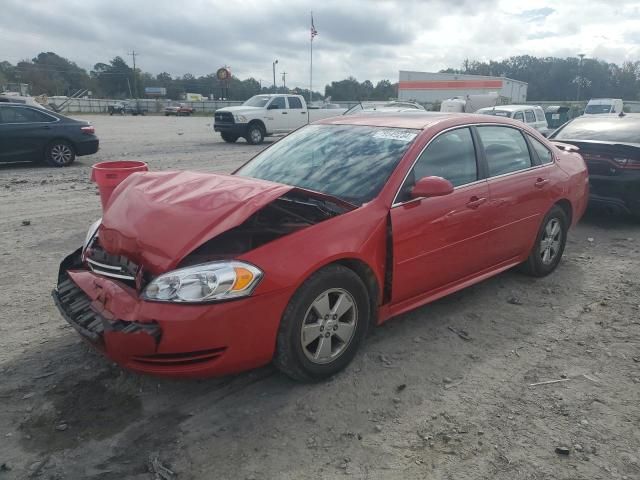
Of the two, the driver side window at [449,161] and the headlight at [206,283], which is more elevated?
the driver side window at [449,161]

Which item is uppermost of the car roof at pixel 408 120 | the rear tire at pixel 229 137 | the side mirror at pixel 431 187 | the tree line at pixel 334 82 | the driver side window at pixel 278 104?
the tree line at pixel 334 82

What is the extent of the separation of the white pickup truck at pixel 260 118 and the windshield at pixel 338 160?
15.0m

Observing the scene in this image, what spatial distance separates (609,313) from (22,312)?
4.83 m

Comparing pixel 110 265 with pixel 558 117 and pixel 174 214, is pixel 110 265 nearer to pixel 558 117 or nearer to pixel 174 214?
pixel 174 214

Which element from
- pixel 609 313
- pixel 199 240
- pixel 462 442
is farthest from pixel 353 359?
pixel 609 313

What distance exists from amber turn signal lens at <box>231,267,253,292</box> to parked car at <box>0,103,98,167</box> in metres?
11.4

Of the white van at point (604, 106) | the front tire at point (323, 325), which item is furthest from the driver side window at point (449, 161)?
the white van at point (604, 106)

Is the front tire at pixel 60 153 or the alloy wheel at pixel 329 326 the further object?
the front tire at pixel 60 153

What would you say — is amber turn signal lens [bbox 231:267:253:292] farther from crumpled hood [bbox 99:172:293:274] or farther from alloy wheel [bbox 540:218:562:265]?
alloy wheel [bbox 540:218:562:265]

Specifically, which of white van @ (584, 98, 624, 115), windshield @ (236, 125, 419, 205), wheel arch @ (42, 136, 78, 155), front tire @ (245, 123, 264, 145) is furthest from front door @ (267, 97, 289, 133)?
white van @ (584, 98, 624, 115)

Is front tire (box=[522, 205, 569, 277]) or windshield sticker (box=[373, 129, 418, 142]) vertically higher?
windshield sticker (box=[373, 129, 418, 142])

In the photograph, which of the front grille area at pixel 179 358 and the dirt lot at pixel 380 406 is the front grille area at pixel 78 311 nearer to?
the front grille area at pixel 179 358

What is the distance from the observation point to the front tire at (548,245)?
4867mm

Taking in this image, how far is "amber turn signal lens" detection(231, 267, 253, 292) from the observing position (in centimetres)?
267
